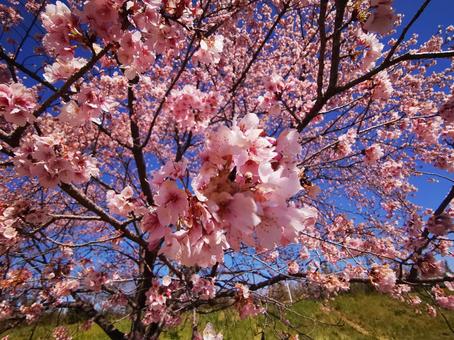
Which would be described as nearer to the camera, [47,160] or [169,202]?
[169,202]

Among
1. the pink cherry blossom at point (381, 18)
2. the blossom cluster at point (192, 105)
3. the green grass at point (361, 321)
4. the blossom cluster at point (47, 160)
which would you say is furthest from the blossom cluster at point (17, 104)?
the green grass at point (361, 321)

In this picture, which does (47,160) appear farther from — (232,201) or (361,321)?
(361,321)

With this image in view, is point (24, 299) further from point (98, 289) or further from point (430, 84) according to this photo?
point (430, 84)

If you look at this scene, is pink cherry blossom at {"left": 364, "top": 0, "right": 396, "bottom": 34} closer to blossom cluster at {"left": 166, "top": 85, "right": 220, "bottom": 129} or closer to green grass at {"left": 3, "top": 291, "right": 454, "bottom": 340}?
blossom cluster at {"left": 166, "top": 85, "right": 220, "bottom": 129}

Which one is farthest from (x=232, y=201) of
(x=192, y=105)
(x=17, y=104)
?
(x=192, y=105)

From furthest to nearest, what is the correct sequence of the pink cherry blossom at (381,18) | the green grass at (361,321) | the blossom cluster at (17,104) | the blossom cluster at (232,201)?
1. the green grass at (361,321)
2. the blossom cluster at (17,104)
3. the pink cherry blossom at (381,18)
4. the blossom cluster at (232,201)

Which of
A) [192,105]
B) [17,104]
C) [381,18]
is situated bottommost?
[17,104]

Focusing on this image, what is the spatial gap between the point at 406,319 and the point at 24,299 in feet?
29.7

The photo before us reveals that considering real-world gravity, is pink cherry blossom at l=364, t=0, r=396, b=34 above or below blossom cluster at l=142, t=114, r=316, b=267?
above

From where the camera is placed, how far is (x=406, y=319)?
8.22m

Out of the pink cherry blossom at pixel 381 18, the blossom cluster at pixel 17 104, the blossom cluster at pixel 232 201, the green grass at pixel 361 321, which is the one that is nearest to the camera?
the blossom cluster at pixel 232 201

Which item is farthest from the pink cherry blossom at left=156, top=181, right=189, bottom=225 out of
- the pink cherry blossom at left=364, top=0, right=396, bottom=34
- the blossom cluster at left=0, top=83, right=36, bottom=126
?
the pink cherry blossom at left=364, top=0, right=396, bottom=34

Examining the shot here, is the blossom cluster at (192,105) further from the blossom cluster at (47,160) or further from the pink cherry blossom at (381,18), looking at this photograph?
the pink cherry blossom at (381,18)

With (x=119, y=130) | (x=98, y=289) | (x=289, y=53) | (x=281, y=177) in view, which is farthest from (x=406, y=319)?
(x=281, y=177)
